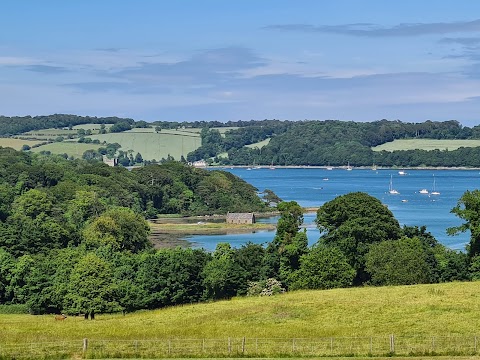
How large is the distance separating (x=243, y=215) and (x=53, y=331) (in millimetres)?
112157

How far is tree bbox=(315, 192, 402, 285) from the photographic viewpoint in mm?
68188

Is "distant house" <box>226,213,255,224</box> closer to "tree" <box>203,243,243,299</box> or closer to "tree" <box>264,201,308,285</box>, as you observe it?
"tree" <box>264,201,308,285</box>

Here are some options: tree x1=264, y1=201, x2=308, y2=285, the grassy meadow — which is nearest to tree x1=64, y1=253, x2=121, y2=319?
the grassy meadow

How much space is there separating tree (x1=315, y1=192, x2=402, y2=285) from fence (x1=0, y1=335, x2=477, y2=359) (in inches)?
1220

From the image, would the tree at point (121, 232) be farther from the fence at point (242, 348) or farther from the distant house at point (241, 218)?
the fence at point (242, 348)

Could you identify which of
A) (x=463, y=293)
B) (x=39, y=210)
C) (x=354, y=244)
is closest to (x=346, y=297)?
(x=463, y=293)

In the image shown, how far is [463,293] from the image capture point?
160ft

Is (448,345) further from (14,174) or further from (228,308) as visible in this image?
(14,174)

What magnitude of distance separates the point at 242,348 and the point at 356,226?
35794 millimetres

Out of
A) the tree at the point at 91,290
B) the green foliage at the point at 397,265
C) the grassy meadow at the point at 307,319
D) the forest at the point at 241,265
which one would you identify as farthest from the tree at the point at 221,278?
the grassy meadow at the point at 307,319

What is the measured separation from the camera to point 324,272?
62.6 m

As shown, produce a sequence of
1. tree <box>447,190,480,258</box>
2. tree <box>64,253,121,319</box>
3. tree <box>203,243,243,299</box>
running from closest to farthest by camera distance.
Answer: tree <box>64,253,121,319</box> < tree <box>203,243,243,299</box> < tree <box>447,190,480,258</box>

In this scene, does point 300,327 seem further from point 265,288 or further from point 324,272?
point 265,288

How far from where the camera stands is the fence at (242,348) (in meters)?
34.3
